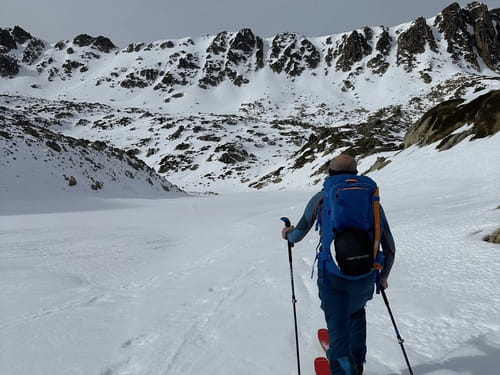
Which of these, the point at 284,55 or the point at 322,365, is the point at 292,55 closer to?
the point at 284,55

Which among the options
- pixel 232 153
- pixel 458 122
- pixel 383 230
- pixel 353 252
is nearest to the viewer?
pixel 353 252

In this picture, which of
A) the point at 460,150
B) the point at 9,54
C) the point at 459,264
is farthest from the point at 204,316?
the point at 9,54

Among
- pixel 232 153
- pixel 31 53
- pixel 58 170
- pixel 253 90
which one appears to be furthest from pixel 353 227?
pixel 31 53

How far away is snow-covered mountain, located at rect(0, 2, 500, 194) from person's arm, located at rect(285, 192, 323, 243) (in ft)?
138

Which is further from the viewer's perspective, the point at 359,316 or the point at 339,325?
the point at 359,316

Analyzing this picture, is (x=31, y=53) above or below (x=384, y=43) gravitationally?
above

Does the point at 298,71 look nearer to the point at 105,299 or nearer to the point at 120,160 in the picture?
the point at 120,160

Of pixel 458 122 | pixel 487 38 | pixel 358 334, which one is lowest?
pixel 358 334

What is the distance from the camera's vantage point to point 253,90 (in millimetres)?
157750

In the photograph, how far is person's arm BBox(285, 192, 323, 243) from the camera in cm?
286

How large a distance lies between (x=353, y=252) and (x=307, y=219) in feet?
1.84

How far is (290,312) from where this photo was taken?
471 cm

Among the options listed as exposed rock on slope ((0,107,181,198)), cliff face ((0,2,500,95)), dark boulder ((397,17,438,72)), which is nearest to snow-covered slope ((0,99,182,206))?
exposed rock on slope ((0,107,181,198))

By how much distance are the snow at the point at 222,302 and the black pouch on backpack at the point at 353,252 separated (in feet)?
4.69
